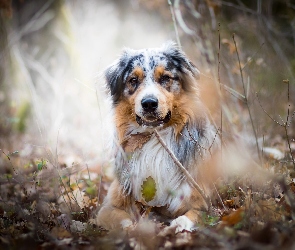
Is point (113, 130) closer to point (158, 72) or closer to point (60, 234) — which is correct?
point (158, 72)

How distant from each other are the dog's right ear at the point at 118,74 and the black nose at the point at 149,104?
71 cm

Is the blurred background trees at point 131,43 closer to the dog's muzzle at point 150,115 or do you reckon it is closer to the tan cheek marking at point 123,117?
the tan cheek marking at point 123,117

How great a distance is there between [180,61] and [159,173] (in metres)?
1.45

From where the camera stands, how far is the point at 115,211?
427 centimetres

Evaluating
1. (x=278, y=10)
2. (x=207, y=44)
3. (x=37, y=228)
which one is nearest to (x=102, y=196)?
(x=37, y=228)

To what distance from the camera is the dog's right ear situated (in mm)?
4918

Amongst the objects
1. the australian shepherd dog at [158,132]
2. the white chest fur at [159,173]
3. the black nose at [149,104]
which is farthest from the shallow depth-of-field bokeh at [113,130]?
the black nose at [149,104]

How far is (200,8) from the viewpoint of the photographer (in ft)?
21.1

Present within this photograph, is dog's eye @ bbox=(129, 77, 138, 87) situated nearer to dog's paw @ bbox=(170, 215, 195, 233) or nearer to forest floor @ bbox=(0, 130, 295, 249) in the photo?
forest floor @ bbox=(0, 130, 295, 249)

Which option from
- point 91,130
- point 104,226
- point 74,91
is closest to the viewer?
point 104,226

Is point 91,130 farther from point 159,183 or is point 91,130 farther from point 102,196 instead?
point 159,183

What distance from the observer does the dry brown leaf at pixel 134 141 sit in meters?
4.63

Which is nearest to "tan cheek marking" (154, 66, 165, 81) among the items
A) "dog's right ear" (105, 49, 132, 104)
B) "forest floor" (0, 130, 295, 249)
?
"dog's right ear" (105, 49, 132, 104)

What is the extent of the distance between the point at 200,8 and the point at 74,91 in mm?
5310
